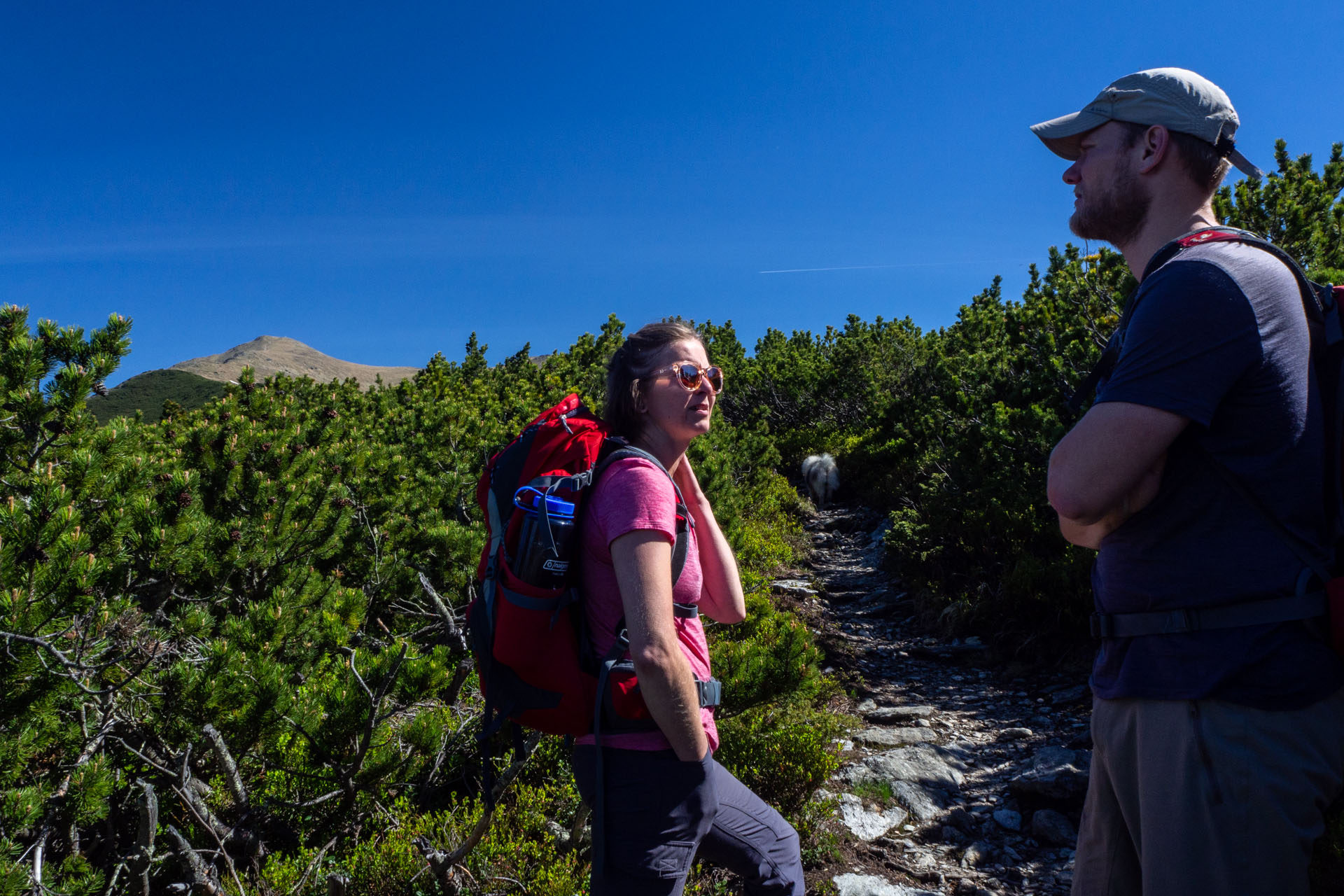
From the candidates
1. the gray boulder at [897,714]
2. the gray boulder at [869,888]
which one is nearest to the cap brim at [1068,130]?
the gray boulder at [869,888]

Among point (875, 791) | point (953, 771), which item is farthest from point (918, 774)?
point (875, 791)

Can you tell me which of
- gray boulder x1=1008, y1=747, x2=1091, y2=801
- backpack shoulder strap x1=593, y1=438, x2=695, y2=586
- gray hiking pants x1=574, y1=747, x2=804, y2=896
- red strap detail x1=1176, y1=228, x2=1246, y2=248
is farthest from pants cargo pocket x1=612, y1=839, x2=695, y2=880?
gray boulder x1=1008, y1=747, x2=1091, y2=801

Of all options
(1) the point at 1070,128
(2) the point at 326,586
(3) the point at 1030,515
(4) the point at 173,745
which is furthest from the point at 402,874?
(3) the point at 1030,515

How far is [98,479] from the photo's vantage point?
12.4 ft

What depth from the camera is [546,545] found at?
1.68 m

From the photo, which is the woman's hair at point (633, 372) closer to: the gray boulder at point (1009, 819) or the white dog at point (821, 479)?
the gray boulder at point (1009, 819)

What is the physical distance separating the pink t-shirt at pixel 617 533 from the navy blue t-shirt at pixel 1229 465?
0.95 meters

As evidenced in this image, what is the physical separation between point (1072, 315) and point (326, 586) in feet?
24.5

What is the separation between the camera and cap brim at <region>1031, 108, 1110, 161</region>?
1.84 meters

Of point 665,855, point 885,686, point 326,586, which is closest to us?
point 665,855

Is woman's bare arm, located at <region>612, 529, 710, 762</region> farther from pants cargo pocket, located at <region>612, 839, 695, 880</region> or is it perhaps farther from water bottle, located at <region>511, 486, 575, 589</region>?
pants cargo pocket, located at <region>612, 839, 695, 880</region>

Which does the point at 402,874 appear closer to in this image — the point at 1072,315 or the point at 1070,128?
the point at 1070,128

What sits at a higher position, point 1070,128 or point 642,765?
point 1070,128

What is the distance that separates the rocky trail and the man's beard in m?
3.03
